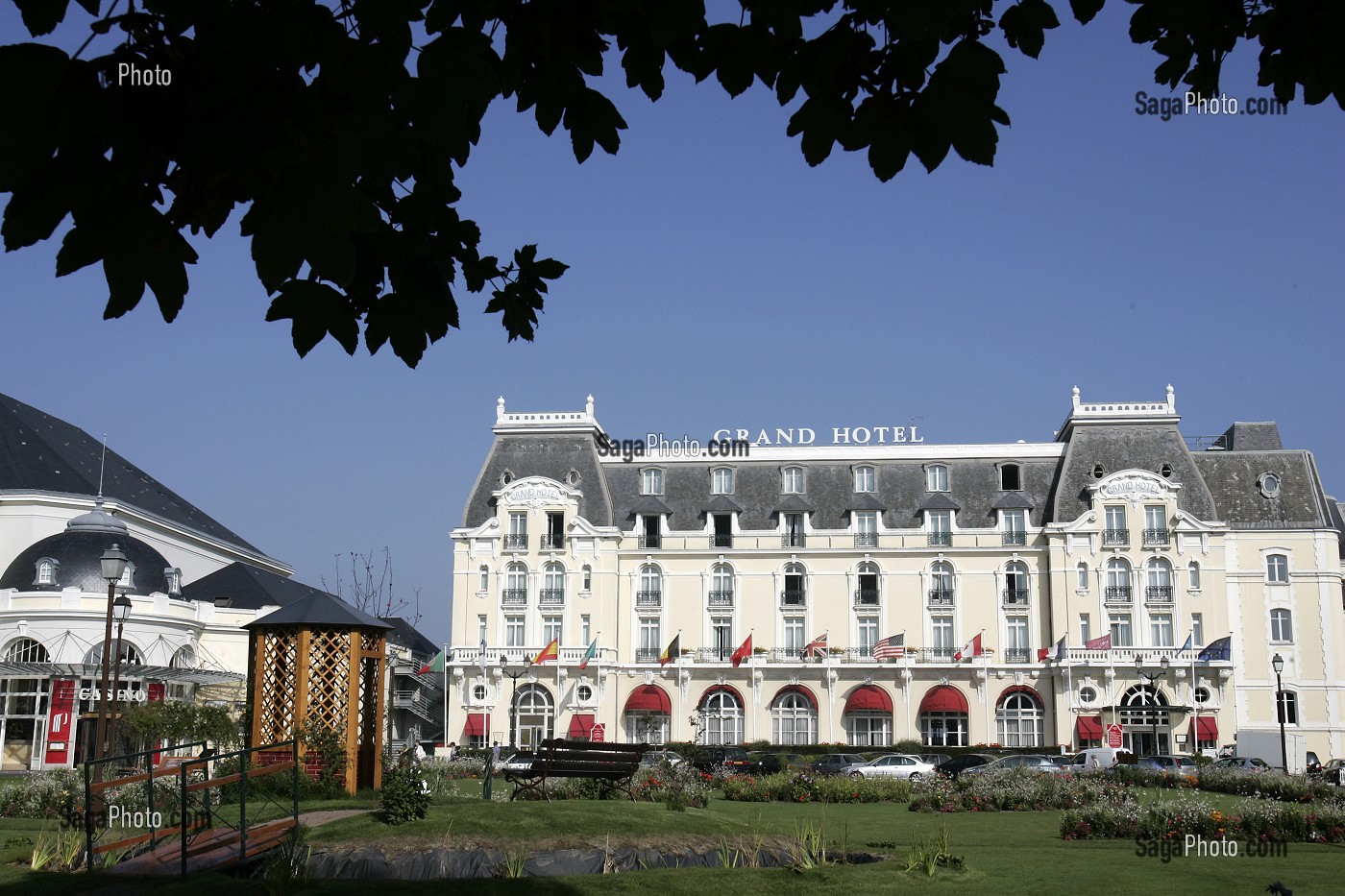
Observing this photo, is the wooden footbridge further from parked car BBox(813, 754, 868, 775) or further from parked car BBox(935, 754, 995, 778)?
parked car BBox(935, 754, 995, 778)

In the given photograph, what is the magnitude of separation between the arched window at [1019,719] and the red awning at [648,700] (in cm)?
1485

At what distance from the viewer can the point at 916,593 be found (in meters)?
60.8

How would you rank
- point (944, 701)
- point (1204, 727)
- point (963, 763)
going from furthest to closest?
point (944, 701)
point (1204, 727)
point (963, 763)

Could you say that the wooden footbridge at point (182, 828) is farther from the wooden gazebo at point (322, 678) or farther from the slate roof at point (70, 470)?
the slate roof at point (70, 470)

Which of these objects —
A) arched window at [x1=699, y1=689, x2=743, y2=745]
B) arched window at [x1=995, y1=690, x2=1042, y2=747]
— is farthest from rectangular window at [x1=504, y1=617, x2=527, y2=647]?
arched window at [x1=995, y1=690, x2=1042, y2=747]

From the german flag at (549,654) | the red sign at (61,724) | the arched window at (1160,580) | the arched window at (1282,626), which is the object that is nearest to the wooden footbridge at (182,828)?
the red sign at (61,724)

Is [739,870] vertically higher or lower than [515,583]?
lower

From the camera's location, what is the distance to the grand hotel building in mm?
58031

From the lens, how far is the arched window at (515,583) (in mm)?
61344

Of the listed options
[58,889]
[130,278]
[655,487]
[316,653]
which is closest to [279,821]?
[58,889]

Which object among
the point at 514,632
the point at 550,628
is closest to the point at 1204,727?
the point at 550,628

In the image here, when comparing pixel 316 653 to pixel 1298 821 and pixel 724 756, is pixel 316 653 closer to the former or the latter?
pixel 1298 821

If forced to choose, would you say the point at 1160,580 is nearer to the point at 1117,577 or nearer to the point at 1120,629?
the point at 1117,577

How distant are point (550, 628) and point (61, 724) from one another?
21.0 meters
